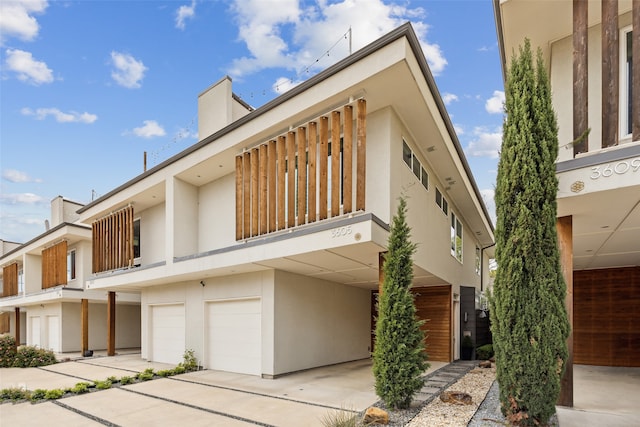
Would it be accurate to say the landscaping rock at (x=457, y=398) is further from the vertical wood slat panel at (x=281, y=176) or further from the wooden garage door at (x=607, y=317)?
the wooden garage door at (x=607, y=317)

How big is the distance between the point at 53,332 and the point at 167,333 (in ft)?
35.3

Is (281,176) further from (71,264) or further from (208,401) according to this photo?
(71,264)

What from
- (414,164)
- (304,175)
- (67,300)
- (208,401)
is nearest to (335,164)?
(304,175)

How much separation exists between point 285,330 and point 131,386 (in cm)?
389

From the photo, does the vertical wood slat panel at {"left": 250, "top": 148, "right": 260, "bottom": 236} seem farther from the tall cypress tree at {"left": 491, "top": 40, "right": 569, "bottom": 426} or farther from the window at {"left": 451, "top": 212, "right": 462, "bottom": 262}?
the window at {"left": 451, "top": 212, "right": 462, "bottom": 262}

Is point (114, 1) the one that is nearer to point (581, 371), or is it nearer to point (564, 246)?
point (564, 246)

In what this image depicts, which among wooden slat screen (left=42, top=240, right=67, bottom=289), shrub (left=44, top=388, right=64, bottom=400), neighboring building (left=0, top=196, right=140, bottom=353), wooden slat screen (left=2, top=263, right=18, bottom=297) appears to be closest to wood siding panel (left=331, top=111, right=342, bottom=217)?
shrub (left=44, top=388, right=64, bottom=400)

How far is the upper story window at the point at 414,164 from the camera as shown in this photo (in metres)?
9.13


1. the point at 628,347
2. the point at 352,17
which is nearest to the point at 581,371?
the point at 628,347

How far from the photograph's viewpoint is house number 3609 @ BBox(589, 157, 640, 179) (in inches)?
189

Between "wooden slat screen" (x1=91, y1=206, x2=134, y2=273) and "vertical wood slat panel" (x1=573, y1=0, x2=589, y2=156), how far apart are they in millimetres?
13895

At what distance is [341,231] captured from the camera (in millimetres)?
7332

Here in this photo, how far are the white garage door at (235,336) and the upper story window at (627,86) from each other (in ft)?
28.0

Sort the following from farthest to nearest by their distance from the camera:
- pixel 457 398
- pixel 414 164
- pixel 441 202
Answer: pixel 441 202 → pixel 414 164 → pixel 457 398
